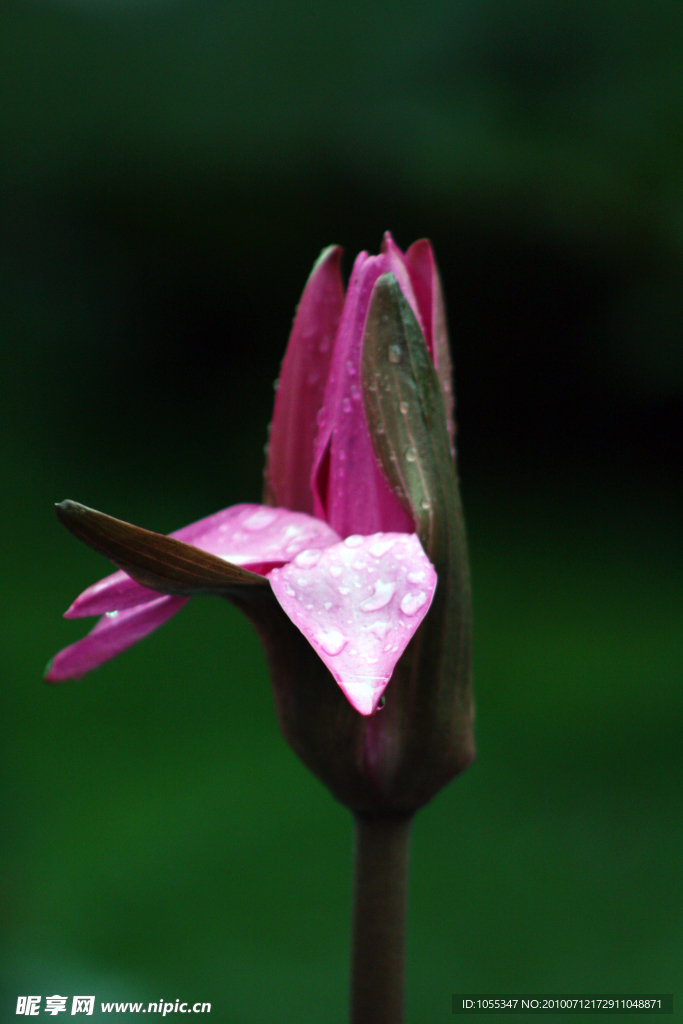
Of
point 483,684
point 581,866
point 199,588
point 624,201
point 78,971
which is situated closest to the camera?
point 199,588

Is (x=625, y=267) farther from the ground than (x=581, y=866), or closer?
farther from the ground

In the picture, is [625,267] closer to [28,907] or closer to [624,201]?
[624,201]

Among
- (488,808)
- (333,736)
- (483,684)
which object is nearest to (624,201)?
(483,684)

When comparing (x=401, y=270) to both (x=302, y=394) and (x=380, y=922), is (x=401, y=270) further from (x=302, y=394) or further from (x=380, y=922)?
(x=380, y=922)

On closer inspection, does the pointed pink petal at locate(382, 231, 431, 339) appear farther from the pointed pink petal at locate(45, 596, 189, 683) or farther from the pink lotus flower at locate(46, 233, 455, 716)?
the pointed pink petal at locate(45, 596, 189, 683)

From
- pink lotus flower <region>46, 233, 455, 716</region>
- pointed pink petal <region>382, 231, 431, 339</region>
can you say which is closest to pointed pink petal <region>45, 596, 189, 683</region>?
pink lotus flower <region>46, 233, 455, 716</region>

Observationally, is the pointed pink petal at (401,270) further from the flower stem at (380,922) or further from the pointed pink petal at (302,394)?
the flower stem at (380,922)

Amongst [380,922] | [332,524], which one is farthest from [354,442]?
[380,922]
